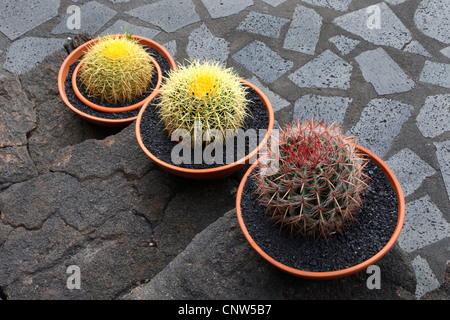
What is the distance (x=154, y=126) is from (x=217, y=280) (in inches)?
46.7

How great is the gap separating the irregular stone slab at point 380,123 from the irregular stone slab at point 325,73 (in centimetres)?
32

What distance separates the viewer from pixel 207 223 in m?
3.00

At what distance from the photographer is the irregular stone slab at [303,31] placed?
14.0 feet

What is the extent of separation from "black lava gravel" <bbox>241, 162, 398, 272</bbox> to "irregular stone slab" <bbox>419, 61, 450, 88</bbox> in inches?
70.9

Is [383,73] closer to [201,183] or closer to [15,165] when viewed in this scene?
[201,183]

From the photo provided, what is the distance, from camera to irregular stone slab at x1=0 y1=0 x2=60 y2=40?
14.8 ft

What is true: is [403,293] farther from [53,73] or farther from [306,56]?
[53,73]

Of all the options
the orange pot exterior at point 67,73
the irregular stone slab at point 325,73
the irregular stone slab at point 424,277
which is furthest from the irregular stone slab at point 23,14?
the irregular stone slab at point 424,277

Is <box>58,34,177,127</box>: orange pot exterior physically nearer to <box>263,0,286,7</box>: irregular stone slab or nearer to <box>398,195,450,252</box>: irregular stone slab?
<box>263,0,286,7</box>: irregular stone slab

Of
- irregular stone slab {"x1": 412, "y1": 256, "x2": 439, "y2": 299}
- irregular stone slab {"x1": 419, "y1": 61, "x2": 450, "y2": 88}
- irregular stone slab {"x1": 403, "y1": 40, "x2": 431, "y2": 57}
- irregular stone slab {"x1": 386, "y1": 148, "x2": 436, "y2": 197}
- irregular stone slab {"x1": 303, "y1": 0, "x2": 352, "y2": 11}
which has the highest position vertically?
irregular stone slab {"x1": 303, "y1": 0, "x2": 352, "y2": 11}

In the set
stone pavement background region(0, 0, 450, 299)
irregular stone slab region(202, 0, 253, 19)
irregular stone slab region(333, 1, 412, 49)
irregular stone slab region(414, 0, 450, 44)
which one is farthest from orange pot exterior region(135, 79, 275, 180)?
irregular stone slab region(414, 0, 450, 44)

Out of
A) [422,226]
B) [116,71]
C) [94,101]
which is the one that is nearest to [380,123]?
[422,226]

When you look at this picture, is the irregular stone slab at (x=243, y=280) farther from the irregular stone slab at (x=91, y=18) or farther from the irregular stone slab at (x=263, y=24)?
the irregular stone slab at (x=91, y=18)

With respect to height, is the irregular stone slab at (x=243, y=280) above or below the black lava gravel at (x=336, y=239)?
below
